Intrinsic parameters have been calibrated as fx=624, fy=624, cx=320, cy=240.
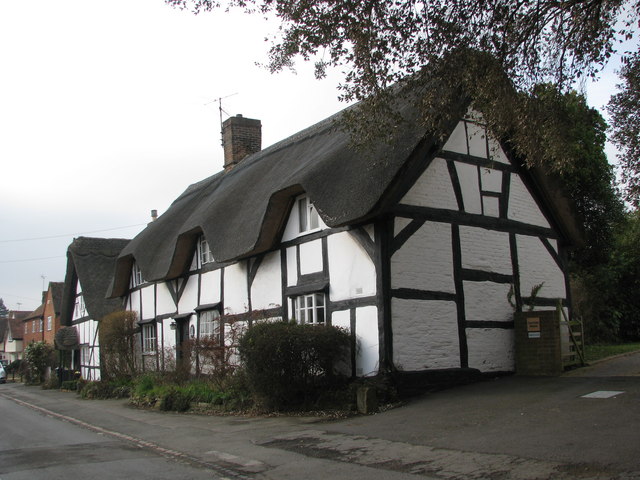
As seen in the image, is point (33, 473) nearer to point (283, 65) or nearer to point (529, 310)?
point (283, 65)

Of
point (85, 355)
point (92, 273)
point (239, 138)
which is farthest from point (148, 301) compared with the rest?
point (85, 355)

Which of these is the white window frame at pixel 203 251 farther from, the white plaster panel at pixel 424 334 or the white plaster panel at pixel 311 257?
the white plaster panel at pixel 424 334

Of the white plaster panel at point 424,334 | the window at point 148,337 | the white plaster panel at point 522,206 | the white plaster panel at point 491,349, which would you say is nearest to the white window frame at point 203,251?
the window at point 148,337

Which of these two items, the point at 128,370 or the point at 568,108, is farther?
the point at 128,370

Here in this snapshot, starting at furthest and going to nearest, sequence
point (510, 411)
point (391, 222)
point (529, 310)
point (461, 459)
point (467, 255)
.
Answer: point (529, 310) → point (467, 255) → point (391, 222) → point (510, 411) → point (461, 459)

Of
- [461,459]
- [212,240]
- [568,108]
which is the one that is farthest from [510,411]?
[212,240]

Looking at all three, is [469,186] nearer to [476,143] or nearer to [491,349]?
[476,143]

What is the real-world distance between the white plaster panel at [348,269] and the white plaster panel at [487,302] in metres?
2.44

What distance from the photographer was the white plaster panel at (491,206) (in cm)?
1464

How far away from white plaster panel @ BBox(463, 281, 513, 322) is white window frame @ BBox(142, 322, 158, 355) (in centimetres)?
1323

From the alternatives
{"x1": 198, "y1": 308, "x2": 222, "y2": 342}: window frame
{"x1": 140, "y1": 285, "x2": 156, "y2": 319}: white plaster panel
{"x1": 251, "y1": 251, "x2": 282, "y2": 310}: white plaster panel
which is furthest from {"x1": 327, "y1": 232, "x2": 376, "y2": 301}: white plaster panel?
{"x1": 140, "y1": 285, "x2": 156, "y2": 319}: white plaster panel

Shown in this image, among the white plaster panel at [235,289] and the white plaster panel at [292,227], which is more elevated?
the white plaster panel at [292,227]

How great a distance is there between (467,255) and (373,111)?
5.26m

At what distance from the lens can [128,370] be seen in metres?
22.8
